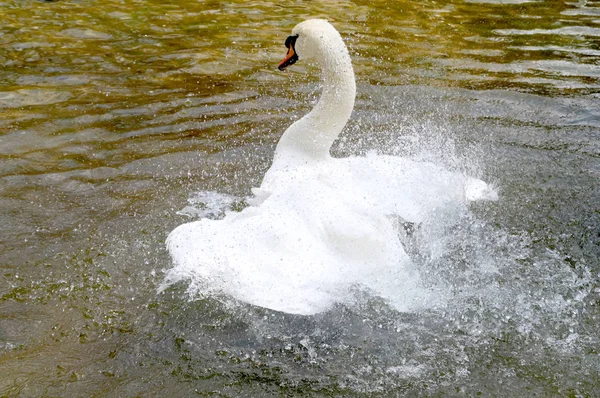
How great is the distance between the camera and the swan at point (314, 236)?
165 inches

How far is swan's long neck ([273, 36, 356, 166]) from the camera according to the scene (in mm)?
5148

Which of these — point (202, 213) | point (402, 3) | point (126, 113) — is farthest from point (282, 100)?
point (402, 3)

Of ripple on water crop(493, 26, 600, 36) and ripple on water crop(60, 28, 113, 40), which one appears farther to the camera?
ripple on water crop(493, 26, 600, 36)

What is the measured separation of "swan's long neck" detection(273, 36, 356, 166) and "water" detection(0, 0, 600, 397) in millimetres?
836

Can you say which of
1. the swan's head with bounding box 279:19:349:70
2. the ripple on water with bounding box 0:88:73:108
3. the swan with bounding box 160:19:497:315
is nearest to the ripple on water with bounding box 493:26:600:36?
the swan's head with bounding box 279:19:349:70

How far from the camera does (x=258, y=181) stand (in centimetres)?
614

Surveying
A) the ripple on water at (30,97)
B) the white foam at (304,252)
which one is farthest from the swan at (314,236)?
the ripple on water at (30,97)

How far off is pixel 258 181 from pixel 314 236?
6.28 feet

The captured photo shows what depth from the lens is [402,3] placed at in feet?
39.8

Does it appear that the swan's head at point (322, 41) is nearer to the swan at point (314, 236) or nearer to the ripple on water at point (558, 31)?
the swan at point (314, 236)

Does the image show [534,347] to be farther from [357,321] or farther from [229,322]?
[229,322]

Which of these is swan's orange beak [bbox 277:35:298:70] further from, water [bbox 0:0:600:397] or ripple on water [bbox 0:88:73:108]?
ripple on water [bbox 0:88:73:108]

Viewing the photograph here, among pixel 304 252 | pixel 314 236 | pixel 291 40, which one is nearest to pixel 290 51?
pixel 291 40

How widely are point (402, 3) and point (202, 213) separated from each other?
Answer: 7.90m
